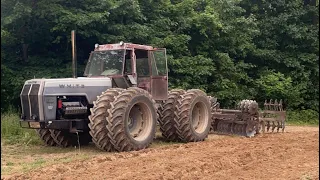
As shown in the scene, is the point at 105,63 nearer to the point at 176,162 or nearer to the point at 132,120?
the point at 132,120

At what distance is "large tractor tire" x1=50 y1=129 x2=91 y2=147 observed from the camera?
10.2 m

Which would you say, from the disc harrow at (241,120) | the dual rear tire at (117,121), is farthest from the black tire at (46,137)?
the disc harrow at (241,120)

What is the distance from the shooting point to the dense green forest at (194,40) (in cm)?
1462

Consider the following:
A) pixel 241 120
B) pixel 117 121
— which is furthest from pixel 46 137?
pixel 241 120

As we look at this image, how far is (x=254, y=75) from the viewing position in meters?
22.2

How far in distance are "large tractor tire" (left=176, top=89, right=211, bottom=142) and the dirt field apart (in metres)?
0.53

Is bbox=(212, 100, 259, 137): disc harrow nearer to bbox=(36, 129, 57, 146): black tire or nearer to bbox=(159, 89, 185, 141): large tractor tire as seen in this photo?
bbox=(159, 89, 185, 141): large tractor tire

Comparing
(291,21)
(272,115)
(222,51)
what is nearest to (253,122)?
(272,115)

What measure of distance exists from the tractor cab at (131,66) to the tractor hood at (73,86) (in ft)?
1.59

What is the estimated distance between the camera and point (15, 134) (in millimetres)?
11352

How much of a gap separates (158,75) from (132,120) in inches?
63.3

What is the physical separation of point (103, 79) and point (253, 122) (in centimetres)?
469

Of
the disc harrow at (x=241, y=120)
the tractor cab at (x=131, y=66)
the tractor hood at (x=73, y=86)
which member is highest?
the tractor cab at (x=131, y=66)

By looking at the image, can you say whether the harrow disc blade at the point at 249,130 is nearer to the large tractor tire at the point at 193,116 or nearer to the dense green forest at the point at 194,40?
the large tractor tire at the point at 193,116
